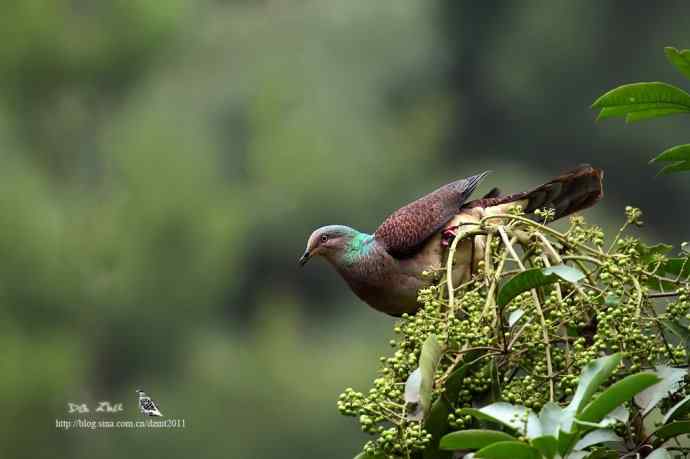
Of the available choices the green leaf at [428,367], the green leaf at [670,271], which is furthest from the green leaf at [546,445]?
the green leaf at [670,271]

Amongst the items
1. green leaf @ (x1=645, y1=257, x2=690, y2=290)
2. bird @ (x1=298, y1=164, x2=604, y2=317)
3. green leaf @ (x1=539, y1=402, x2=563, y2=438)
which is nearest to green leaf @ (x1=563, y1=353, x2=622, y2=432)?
green leaf @ (x1=539, y1=402, x2=563, y2=438)

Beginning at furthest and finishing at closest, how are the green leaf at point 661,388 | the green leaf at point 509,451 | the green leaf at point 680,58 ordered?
the green leaf at point 680,58, the green leaf at point 661,388, the green leaf at point 509,451

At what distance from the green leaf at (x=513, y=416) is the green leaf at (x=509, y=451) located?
0.5 inches

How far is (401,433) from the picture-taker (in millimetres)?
825

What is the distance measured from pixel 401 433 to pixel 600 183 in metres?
0.98

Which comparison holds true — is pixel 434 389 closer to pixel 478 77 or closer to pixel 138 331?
pixel 138 331

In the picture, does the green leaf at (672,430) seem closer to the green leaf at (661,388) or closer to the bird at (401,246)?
the green leaf at (661,388)

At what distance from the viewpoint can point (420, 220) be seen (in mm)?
1905

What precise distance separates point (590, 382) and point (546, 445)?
2.3 inches

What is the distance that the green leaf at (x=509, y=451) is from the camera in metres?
0.70

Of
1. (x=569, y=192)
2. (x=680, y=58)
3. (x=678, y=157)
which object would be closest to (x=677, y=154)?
(x=678, y=157)

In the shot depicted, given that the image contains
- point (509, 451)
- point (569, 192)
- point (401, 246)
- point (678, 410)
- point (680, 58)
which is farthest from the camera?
point (401, 246)

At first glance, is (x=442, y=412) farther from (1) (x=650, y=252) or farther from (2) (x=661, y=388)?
(1) (x=650, y=252)

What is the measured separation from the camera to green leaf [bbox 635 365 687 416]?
82 centimetres
